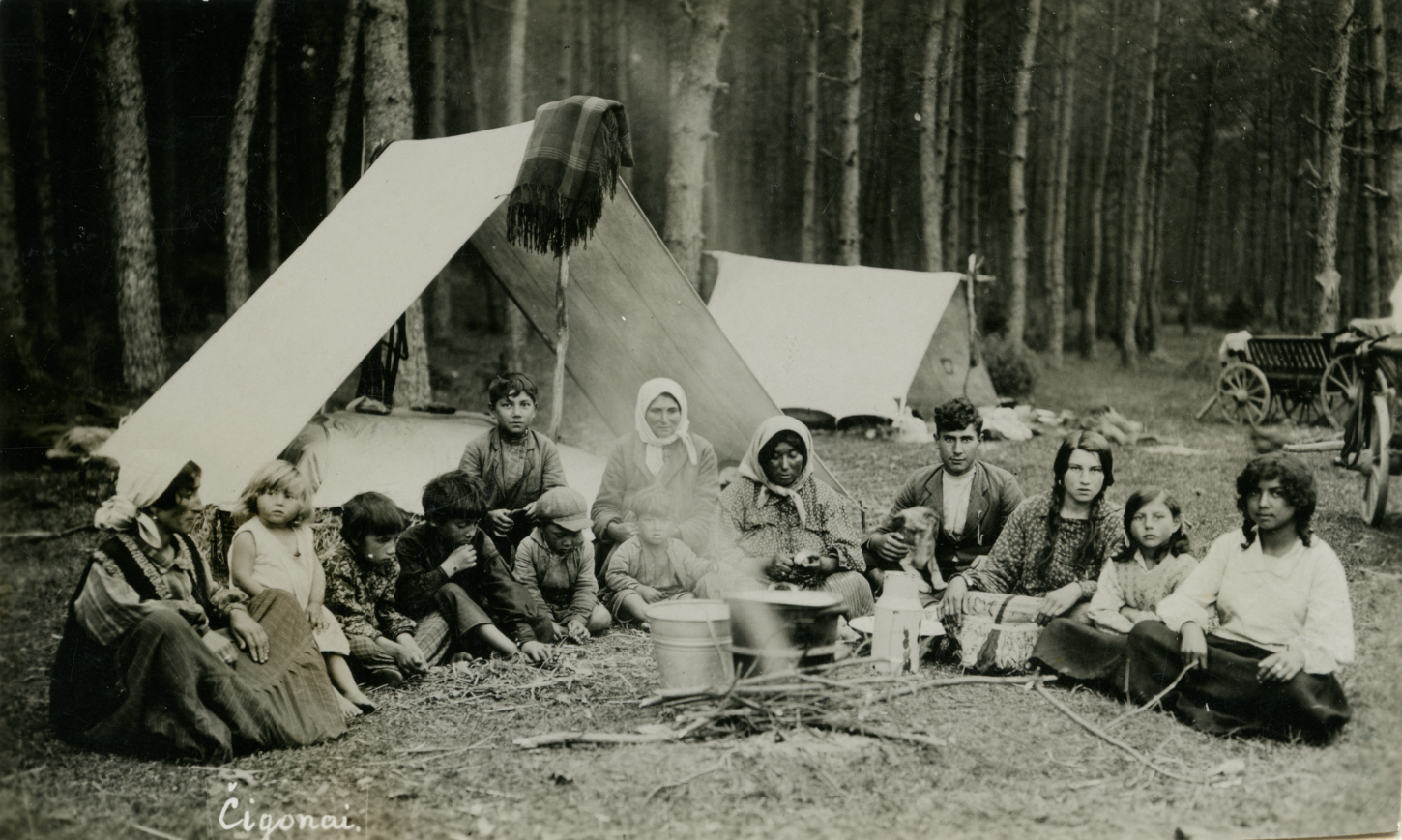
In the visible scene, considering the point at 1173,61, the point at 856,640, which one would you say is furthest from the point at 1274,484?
the point at 1173,61

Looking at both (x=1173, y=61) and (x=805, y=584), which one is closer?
(x=805, y=584)

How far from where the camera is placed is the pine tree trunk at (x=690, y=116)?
13.9ft

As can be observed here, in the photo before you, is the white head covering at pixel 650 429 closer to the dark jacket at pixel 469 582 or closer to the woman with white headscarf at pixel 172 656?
the dark jacket at pixel 469 582

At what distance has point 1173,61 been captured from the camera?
446 cm

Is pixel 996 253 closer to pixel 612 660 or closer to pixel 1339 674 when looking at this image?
pixel 1339 674

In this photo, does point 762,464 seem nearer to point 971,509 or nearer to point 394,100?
point 971,509

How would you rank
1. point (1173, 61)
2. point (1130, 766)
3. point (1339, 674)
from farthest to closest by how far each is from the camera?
point (1173, 61) < point (1339, 674) < point (1130, 766)

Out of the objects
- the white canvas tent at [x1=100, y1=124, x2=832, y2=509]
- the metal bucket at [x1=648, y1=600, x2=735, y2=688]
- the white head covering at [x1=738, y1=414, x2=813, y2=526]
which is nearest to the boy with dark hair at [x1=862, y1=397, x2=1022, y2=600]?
the white head covering at [x1=738, y1=414, x2=813, y2=526]

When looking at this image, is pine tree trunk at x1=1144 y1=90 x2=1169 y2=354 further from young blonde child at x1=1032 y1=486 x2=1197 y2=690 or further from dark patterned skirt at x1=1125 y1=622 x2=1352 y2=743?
dark patterned skirt at x1=1125 y1=622 x2=1352 y2=743

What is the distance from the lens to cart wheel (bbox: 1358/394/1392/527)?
4.24 m

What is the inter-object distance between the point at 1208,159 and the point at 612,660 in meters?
3.51

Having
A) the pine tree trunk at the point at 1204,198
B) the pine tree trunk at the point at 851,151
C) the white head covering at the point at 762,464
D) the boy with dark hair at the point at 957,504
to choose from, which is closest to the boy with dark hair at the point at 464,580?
the white head covering at the point at 762,464

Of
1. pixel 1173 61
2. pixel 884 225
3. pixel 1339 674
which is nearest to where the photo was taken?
pixel 1339 674

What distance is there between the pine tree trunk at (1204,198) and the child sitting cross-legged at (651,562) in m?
2.51
